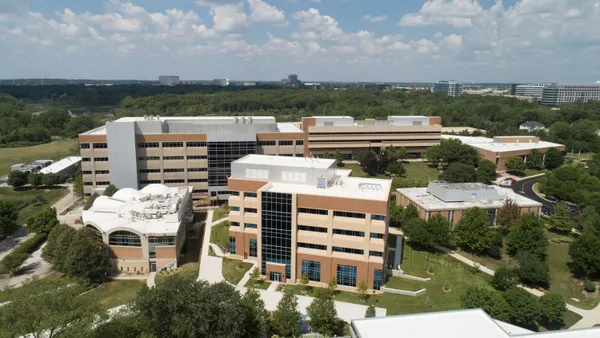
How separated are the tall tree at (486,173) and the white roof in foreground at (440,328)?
6054 cm

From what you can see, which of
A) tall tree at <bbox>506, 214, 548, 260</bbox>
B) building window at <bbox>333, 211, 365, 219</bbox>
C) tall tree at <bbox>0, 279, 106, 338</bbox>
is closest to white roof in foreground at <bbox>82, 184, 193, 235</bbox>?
building window at <bbox>333, 211, 365, 219</bbox>

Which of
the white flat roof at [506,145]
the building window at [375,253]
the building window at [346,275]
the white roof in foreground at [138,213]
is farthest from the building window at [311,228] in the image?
the white flat roof at [506,145]

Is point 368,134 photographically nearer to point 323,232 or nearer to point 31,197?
point 323,232

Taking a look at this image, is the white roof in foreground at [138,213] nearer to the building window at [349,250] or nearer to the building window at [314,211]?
the building window at [314,211]

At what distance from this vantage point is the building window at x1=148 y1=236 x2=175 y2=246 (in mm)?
48344

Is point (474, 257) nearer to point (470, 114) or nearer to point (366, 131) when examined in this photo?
point (366, 131)

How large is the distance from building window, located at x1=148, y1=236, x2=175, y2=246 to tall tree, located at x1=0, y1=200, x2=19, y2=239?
23.8 meters

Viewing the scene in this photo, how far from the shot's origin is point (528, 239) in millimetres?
52156

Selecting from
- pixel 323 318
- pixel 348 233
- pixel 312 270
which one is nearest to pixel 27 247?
pixel 312 270

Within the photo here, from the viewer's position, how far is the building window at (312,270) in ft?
150

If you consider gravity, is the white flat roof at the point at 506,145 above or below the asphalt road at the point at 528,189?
above

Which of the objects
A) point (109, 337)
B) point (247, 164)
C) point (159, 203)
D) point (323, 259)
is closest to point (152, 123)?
point (159, 203)

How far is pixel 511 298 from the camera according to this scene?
126 feet

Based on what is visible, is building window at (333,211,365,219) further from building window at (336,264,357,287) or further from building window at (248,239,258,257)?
building window at (248,239,258,257)
